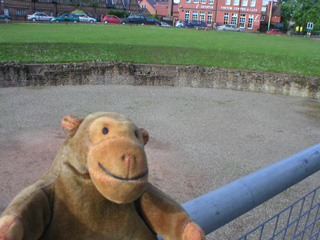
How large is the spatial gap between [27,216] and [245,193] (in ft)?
3.04

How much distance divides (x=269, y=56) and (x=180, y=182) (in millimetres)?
14555

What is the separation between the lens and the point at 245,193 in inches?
57.2

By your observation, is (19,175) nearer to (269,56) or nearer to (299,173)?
(299,173)

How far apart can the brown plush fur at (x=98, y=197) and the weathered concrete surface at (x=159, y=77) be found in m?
14.3

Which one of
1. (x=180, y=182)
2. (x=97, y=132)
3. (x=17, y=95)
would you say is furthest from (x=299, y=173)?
(x=17, y=95)

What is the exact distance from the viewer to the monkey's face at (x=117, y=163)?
1.09 m

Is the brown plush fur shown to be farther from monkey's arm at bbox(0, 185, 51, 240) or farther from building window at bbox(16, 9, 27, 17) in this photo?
building window at bbox(16, 9, 27, 17)

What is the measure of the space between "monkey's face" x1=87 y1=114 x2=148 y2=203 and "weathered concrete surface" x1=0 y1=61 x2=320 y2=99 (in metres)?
14.4

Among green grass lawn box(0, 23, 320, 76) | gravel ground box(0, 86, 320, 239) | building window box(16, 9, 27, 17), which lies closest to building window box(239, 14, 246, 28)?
building window box(16, 9, 27, 17)

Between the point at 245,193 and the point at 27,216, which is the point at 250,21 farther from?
the point at 27,216

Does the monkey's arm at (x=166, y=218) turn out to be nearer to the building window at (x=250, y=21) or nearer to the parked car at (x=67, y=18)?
the parked car at (x=67, y=18)

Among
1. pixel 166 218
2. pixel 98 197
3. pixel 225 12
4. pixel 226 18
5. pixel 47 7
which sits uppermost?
pixel 225 12

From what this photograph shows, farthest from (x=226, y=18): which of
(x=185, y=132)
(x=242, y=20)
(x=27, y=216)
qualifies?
(x=27, y=216)

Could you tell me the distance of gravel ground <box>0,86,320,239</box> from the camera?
6.47 m
